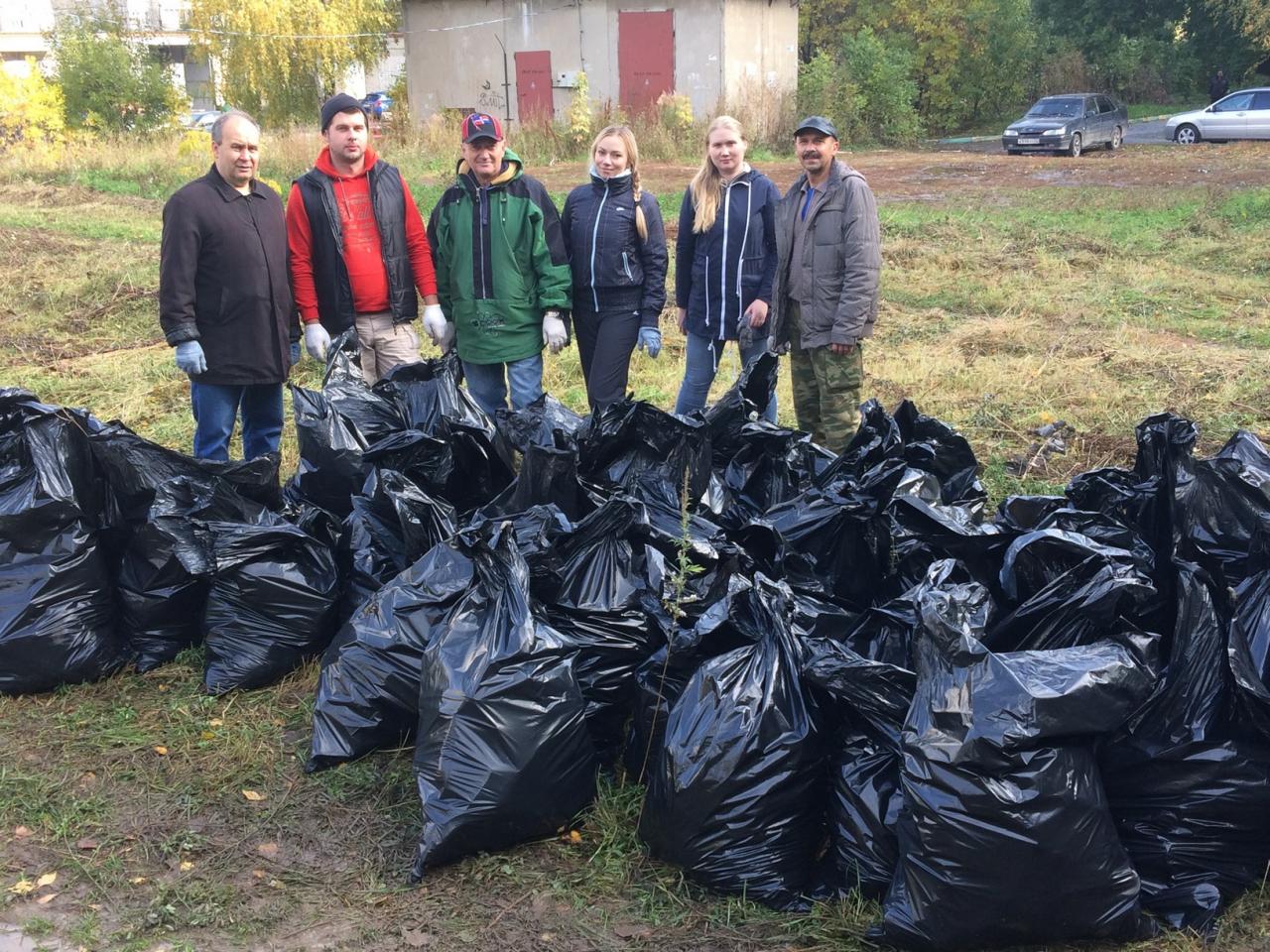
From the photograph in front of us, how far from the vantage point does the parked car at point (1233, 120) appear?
20.9 metres

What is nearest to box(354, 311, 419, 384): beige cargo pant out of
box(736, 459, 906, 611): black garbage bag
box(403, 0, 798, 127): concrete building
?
box(736, 459, 906, 611): black garbage bag

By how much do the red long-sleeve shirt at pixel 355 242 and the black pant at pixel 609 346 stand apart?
80 centimetres

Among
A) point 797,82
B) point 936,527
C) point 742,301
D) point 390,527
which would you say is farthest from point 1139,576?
point 797,82

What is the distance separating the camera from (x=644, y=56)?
24.4 m

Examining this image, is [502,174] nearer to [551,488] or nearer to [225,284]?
[225,284]

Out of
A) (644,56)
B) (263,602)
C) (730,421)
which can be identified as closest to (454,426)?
(263,602)

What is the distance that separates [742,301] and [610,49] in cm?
2176

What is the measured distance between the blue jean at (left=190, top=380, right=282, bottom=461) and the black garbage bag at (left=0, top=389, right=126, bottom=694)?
80cm

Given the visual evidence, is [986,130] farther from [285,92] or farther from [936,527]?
[936,527]

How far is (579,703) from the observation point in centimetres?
264

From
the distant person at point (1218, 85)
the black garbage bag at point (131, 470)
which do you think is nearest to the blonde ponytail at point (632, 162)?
the black garbage bag at point (131, 470)

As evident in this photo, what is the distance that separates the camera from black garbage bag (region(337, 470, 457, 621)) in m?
3.24

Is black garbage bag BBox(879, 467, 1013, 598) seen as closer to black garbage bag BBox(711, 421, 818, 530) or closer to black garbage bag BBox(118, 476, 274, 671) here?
black garbage bag BBox(711, 421, 818, 530)

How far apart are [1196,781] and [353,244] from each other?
3.56m
